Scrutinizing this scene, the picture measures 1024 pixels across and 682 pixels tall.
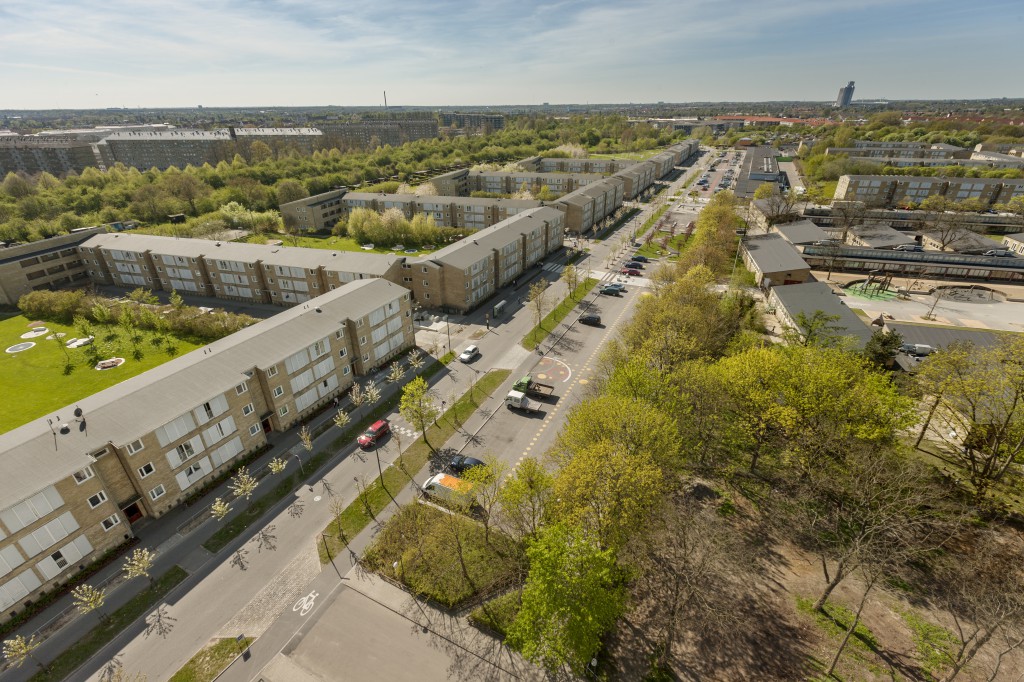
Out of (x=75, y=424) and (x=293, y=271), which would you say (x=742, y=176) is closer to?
(x=293, y=271)

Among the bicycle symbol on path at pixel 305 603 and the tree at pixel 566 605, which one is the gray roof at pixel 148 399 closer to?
the bicycle symbol on path at pixel 305 603

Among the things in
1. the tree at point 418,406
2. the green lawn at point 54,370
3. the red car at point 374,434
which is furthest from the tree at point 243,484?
the green lawn at point 54,370

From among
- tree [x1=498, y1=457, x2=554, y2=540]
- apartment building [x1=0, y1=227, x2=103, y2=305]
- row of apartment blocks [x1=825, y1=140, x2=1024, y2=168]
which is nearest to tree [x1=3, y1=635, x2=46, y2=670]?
tree [x1=498, y1=457, x2=554, y2=540]

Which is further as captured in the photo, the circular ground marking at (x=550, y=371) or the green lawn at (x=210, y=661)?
the circular ground marking at (x=550, y=371)

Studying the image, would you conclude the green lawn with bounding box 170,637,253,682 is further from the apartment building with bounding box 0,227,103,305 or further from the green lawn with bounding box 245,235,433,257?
the apartment building with bounding box 0,227,103,305

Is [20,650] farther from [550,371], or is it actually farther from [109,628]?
[550,371]

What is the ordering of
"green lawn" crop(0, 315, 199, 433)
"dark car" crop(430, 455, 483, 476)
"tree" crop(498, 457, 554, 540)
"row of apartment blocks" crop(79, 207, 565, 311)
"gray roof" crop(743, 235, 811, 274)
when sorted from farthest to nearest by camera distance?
"gray roof" crop(743, 235, 811, 274) < "row of apartment blocks" crop(79, 207, 565, 311) < "green lawn" crop(0, 315, 199, 433) < "dark car" crop(430, 455, 483, 476) < "tree" crop(498, 457, 554, 540)
